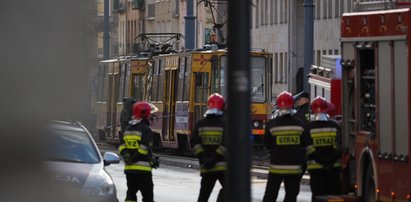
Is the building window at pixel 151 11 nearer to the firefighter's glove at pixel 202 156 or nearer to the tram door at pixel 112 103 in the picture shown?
the tram door at pixel 112 103

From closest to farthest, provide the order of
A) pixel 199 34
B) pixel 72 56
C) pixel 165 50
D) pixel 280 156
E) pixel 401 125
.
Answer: pixel 72 56 → pixel 401 125 → pixel 280 156 → pixel 165 50 → pixel 199 34

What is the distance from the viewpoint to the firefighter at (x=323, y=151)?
46.8ft

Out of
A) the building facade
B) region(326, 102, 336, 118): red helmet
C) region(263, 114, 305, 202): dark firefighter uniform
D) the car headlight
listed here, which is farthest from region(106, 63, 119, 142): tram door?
the car headlight

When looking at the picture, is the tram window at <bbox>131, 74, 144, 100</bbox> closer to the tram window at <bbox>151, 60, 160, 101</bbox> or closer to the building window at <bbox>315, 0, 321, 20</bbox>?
the tram window at <bbox>151, 60, 160, 101</bbox>

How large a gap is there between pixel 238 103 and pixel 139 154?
858cm

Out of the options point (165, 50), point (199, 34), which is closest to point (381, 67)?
point (165, 50)

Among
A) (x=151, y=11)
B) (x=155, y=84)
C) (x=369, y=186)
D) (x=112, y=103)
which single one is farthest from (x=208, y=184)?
(x=151, y=11)

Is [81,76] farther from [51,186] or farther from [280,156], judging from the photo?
[280,156]

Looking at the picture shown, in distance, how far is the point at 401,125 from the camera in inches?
483

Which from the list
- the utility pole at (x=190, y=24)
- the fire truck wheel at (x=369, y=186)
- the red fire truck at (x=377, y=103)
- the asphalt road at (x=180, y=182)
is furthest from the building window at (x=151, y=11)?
the fire truck wheel at (x=369, y=186)

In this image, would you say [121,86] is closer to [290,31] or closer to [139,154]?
[290,31]

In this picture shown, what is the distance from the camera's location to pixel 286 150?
14031mm

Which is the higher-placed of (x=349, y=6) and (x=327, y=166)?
(x=349, y=6)

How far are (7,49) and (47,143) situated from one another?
0.30 meters
